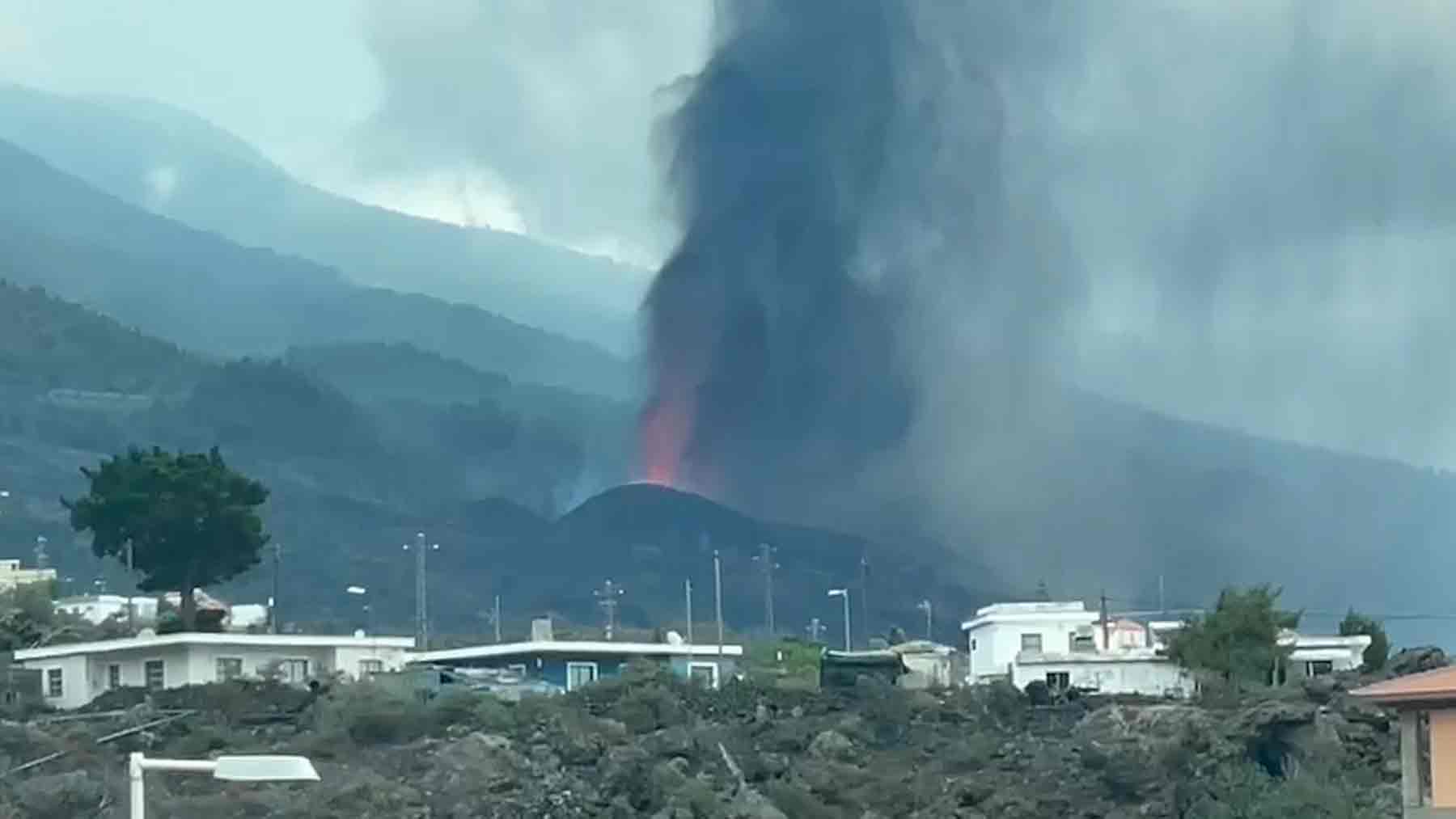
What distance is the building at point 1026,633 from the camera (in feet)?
279

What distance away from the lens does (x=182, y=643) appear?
2616 inches

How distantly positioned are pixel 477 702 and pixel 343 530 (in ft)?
431

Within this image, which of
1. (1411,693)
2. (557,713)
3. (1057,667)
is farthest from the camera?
(1057,667)

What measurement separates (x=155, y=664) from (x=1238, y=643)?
3034 cm

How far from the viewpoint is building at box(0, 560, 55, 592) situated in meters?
99.7

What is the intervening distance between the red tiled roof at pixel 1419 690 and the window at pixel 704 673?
3899 cm

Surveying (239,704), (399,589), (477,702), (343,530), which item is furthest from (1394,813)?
(343,530)

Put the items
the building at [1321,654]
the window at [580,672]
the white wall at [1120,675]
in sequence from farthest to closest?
1. the building at [1321,654]
2. the white wall at [1120,675]
3. the window at [580,672]

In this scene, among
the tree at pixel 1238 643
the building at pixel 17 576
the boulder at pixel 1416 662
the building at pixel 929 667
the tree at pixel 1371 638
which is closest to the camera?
the boulder at pixel 1416 662

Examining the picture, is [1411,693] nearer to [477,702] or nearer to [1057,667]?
[477,702]

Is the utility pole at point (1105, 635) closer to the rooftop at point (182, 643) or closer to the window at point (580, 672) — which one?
the window at point (580, 672)

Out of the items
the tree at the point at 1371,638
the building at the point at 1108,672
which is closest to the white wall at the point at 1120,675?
the building at the point at 1108,672

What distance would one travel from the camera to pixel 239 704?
59.9 meters

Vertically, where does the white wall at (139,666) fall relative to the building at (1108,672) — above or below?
above
